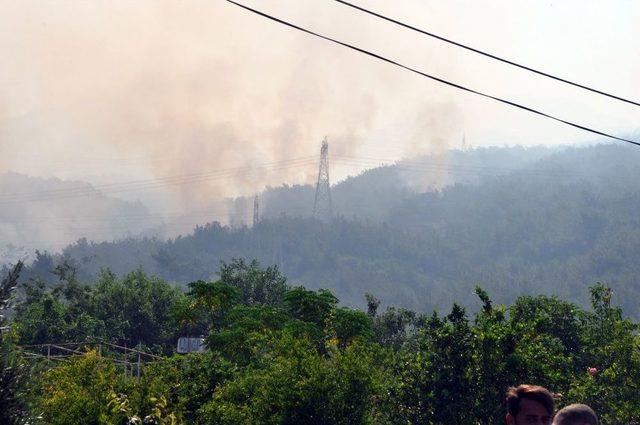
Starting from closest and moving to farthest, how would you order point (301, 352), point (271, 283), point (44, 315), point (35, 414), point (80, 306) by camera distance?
point (35, 414) < point (301, 352) < point (44, 315) < point (80, 306) < point (271, 283)

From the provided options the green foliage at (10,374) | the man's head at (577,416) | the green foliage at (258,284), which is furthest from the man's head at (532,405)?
the green foliage at (258,284)

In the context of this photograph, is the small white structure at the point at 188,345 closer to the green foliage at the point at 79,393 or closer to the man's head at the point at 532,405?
the green foliage at the point at 79,393

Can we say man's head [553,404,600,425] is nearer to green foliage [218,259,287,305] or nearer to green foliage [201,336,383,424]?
green foliage [201,336,383,424]

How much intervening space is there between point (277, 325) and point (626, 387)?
20132mm

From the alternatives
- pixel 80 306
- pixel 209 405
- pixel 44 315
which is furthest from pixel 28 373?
pixel 80 306

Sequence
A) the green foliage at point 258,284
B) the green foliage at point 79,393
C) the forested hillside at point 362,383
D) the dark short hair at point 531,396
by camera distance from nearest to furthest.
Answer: the dark short hair at point 531,396 < the green foliage at point 79,393 < the forested hillside at point 362,383 < the green foliage at point 258,284

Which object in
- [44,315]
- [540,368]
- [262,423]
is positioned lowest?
[262,423]

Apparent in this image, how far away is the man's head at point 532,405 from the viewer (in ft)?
25.0

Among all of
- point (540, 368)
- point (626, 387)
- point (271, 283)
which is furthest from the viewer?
point (271, 283)

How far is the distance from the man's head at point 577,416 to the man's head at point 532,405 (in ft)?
1.41

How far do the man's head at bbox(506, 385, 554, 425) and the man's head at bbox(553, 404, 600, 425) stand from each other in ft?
1.41

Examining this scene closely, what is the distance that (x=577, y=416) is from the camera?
7.07 m

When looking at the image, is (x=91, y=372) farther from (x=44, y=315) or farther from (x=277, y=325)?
(x=44, y=315)

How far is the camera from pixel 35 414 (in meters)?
13.8
